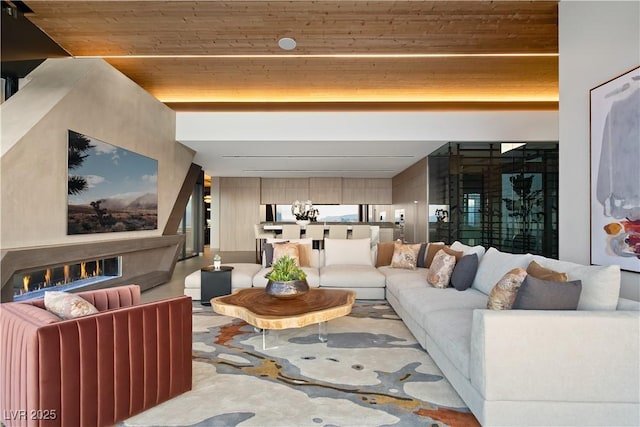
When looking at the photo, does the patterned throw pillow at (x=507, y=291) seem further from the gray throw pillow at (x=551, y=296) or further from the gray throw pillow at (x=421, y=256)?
the gray throw pillow at (x=421, y=256)

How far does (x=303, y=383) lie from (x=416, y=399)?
2.61 feet

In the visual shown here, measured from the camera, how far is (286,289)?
3.34 m

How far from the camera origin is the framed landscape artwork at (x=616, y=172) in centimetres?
250

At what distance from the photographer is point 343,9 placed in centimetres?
390

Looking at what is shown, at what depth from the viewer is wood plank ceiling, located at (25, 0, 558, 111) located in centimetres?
393

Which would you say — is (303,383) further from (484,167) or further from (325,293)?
(484,167)

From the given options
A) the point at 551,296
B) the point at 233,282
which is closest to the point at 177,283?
the point at 233,282

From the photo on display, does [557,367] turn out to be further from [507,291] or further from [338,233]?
[338,233]

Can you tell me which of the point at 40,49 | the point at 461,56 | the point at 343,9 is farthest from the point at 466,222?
the point at 40,49

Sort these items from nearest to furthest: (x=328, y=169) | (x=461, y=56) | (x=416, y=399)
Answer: (x=416, y=399), (x=461, y=56), (x=328, y=169)

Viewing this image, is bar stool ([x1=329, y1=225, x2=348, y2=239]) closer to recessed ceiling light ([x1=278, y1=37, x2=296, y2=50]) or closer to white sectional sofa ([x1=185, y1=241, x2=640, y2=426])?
recessed ceiling light ([x1=278, y1=37, x2=296, y2=50])

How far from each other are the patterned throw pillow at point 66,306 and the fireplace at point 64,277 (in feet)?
6.15

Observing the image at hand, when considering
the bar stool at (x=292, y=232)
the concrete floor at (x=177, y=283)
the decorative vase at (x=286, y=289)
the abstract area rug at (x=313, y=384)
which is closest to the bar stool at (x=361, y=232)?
the bar stool at (x=292, y=232)

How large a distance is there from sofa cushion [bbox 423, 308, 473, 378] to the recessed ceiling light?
3.75 meters
